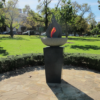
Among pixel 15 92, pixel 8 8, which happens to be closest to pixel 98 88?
pixel 15 92

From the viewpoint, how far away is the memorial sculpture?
14.0 feet

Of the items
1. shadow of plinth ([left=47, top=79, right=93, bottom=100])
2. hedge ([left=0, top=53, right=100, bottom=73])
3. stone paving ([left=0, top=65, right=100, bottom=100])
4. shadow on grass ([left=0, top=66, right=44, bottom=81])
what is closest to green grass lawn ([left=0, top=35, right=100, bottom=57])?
hedge ([left=0, top=53, right=100, bottom=73])

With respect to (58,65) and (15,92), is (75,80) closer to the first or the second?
(58,65)

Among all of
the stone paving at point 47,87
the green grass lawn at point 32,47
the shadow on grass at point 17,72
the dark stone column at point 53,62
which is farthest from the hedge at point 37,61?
the green grass lawn at point 32,47

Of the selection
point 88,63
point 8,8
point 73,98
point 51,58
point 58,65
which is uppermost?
point 8,8

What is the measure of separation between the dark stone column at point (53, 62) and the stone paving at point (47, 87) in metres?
0.30

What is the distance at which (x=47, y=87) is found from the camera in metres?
4.18

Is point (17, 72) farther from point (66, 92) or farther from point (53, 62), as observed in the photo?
point (66, 92)

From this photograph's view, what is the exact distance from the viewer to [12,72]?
5.68 metres

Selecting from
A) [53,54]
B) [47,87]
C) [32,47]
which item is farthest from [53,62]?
[32,47]

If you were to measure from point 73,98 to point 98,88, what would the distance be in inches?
46.5

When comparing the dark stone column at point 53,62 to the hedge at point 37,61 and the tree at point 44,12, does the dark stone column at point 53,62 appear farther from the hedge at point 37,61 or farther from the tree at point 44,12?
the tree at point 44,12

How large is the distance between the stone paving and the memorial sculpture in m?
0.38

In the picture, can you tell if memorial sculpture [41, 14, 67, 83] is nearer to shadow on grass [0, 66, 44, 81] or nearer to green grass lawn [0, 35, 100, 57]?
shadow on grass [0, 66, 44, 81]
